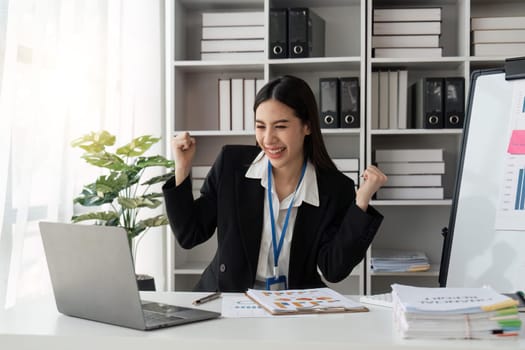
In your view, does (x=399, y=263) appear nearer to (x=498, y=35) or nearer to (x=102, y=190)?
(x=498, y=35)

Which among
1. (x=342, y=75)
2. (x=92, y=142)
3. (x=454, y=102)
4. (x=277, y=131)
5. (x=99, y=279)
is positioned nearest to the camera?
(x=99, y=279)

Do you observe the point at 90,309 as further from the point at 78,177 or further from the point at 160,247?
the point at 160,247

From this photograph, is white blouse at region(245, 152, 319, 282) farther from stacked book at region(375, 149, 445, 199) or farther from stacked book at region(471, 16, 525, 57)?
stacked book at region(471, 16, 525, 57)

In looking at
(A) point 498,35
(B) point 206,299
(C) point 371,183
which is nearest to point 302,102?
(C) point 371,183

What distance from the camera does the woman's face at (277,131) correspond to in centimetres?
216

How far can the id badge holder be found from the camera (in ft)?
6.77

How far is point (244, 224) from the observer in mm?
2201

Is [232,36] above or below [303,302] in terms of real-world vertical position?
above

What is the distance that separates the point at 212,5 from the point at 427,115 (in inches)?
50.1

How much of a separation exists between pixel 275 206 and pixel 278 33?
3.94 feet

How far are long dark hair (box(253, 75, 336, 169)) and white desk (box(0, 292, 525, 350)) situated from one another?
0.90 meters

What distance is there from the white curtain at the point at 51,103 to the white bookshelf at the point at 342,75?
24 centimetres

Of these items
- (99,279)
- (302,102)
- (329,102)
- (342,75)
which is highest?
(342,75)

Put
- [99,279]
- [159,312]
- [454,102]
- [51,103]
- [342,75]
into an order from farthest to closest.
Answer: [342,75]
[454,102]
[51,103]
[159,312]
[99,279]
